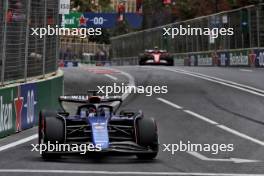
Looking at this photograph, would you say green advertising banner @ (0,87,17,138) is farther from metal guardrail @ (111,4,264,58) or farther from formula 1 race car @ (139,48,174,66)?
formula 1 race car @ (139,48,174,66)

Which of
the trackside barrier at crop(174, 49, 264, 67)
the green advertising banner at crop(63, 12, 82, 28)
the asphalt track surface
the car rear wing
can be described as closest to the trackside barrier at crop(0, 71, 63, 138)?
the asphalt track surface

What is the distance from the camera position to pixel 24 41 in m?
18.8

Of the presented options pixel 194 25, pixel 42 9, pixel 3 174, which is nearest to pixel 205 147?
pixel 3 174

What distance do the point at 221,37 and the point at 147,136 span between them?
36.8 m

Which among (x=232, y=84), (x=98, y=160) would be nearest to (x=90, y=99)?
(x=98, y=160)

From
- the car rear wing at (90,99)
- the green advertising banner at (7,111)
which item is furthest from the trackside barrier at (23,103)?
the car rear wing at (90,99)

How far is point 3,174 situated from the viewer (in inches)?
419

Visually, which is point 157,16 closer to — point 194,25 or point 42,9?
point 194,25

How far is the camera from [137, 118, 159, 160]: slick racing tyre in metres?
12.3

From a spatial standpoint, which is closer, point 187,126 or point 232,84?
point 187,126

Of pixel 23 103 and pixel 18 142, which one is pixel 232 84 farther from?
pixel 18 142

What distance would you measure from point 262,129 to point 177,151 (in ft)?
13.4

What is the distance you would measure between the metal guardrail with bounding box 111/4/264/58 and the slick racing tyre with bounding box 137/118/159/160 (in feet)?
100

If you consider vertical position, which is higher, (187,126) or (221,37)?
(221,37)
